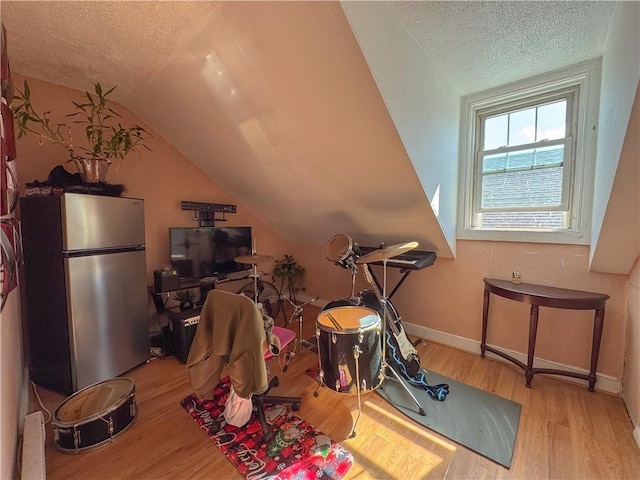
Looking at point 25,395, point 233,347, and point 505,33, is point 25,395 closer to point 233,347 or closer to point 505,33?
point 233,347

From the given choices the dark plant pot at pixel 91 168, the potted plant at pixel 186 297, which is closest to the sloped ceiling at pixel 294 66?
the dark plant pot at pixel 91 168

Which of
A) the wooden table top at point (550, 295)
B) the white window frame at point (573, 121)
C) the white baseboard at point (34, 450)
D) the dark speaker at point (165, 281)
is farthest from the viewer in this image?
the dark speaker at point (165, 281)

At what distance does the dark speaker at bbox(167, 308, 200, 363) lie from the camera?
2.41 metres

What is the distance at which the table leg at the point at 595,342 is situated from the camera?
1876 millimetres

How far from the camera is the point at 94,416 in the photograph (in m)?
1.51

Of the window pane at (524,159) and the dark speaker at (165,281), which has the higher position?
the window pane at (524,159)

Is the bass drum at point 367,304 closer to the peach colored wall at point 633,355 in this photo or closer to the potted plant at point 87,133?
the peach colored wall at point 633,355

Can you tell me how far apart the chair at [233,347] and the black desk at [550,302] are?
6.22 ft

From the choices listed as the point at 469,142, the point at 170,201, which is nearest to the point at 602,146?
the point at 469,142

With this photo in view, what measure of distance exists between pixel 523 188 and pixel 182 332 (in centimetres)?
339

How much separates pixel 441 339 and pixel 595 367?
1.17m

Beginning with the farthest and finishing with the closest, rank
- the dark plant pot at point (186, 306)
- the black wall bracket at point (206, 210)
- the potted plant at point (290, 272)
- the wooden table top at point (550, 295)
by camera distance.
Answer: the potted plant at point (290, 272) → the black wall bracket at point (206, 210) → the dark plant pot at point (186, 306) → the wooden table top at point (550, 295)

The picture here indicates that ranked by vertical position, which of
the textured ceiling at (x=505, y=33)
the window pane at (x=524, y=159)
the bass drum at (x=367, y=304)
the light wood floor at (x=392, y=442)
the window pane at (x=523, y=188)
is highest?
the textured ceiling at (x=505, y=33)

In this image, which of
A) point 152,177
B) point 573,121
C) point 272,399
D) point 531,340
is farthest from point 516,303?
point 152,177
